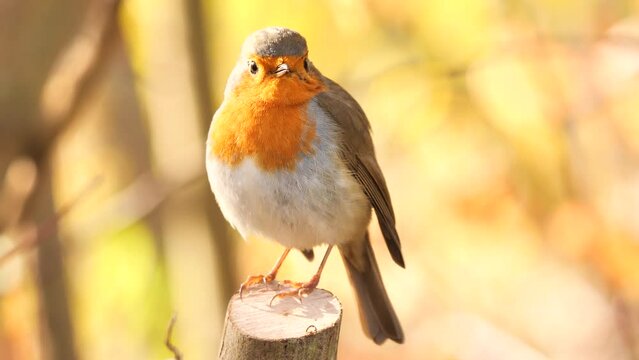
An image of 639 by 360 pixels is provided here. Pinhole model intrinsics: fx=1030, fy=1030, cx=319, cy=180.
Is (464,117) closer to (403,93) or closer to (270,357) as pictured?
(403,93)

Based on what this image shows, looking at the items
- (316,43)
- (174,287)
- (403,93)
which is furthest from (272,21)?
(174,287)

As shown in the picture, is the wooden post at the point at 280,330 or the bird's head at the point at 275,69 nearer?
the wooden post at the point at 280,330

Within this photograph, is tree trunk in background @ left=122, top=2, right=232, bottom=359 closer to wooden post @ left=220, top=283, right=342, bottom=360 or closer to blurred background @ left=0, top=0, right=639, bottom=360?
blurred background @ left=0, top=0, right=639, bottom=360

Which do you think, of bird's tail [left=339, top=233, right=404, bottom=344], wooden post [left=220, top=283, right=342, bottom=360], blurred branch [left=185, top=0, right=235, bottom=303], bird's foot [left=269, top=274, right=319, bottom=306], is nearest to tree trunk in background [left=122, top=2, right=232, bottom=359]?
blurred branch [left=185, top=0, right=235, bottom=303]

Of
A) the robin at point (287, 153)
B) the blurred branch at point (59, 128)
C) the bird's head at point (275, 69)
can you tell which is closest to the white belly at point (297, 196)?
the robin at point (287, 153)

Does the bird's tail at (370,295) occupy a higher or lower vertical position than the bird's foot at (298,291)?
lower

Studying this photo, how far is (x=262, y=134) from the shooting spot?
10.8 feet

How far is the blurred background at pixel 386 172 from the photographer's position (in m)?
4.80

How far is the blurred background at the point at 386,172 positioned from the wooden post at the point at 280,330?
58.5 inches

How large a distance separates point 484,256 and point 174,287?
2.03 m

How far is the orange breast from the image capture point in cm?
331

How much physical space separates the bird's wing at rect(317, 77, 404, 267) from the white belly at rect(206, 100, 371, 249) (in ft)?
0.16

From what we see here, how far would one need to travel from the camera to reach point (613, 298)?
208 inches

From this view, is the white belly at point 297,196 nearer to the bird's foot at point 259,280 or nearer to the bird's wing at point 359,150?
the bird's wing at point 359,150
